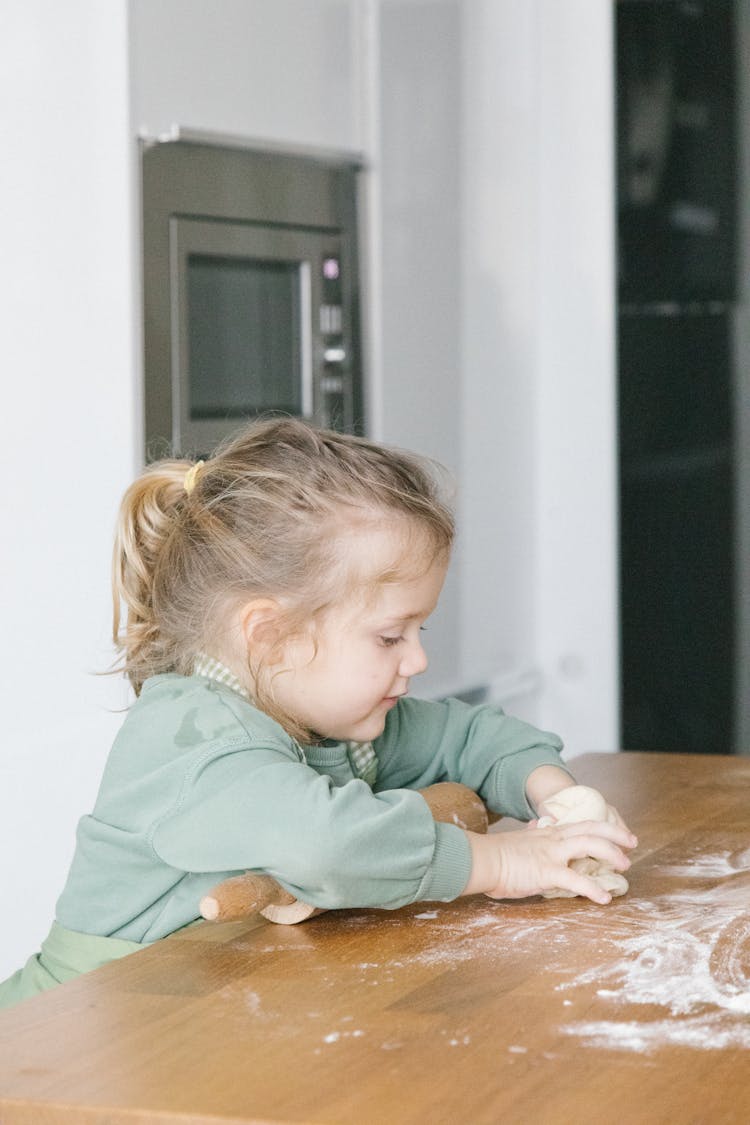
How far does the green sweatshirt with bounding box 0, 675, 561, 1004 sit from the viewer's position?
1.03 metres

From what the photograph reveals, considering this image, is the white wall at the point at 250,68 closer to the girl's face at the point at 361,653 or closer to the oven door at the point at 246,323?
the oven door at the point at 246,323

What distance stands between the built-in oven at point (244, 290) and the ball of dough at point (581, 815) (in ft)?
3.42

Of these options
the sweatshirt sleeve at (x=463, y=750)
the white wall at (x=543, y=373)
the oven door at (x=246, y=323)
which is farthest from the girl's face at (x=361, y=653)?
the white wall at (x=543, y=373)

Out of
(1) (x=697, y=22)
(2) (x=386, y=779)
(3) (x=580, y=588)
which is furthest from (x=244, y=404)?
(1) (x=697, y=22)

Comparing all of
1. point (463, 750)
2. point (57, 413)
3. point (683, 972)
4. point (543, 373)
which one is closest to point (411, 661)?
point (463, 750)

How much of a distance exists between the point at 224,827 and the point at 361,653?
9.1 inches

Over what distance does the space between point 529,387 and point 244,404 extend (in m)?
1.22

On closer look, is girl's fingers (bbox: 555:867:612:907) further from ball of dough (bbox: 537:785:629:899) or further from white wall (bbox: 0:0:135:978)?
white wall (bbox: 0:0:135:978)

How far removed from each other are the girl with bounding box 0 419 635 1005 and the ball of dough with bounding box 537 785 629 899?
1 cm

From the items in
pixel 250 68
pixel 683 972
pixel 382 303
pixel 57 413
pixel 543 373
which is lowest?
pixel 683 972

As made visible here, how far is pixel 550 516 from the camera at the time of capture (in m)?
3.58

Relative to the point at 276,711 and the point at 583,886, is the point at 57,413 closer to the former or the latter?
the point at 276,711

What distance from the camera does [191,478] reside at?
1.31 metres

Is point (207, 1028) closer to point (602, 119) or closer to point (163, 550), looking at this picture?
point (163, 550)
